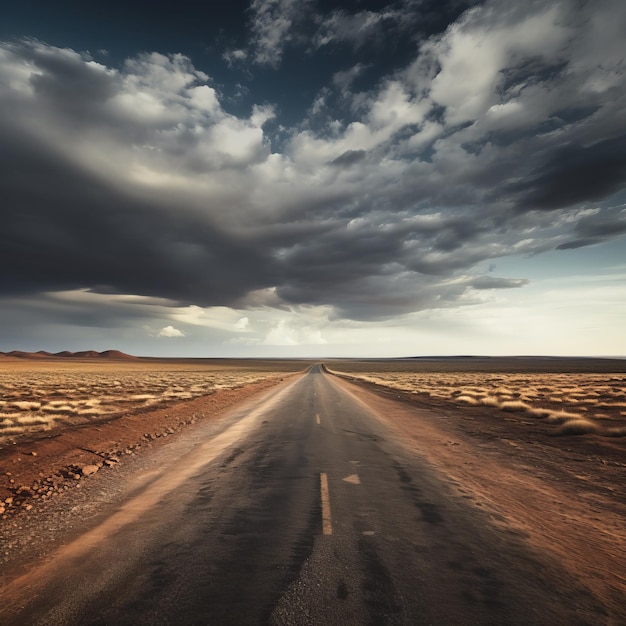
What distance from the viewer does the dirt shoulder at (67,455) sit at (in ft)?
22.1

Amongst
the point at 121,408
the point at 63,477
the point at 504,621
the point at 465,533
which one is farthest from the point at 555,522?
the point at 121,408

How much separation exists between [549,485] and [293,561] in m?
6.19

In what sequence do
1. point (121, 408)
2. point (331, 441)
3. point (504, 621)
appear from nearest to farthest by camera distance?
point (504, 621) < point (331, 441) < point (121, 408)

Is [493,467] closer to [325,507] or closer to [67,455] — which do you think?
[325,507]

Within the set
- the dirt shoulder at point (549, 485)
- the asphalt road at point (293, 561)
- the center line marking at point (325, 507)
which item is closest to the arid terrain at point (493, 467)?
the dirt shoulder at point (549, 485)

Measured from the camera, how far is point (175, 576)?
390cm

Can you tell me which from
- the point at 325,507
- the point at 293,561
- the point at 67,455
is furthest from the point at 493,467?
the point at 67,455

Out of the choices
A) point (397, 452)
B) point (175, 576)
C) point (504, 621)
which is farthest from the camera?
point (397, 452)

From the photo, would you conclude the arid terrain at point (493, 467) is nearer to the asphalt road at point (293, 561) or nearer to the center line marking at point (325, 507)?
the asphalt road at point (293, 561)

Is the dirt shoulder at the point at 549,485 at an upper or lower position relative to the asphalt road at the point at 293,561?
lower

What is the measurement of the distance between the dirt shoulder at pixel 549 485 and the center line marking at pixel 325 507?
252 centimetres

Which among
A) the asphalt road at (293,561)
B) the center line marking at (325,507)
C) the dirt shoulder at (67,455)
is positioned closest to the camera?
the asphalt road at (293,561)

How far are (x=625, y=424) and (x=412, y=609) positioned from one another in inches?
579

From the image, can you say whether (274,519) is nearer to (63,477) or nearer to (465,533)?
(465,533)
